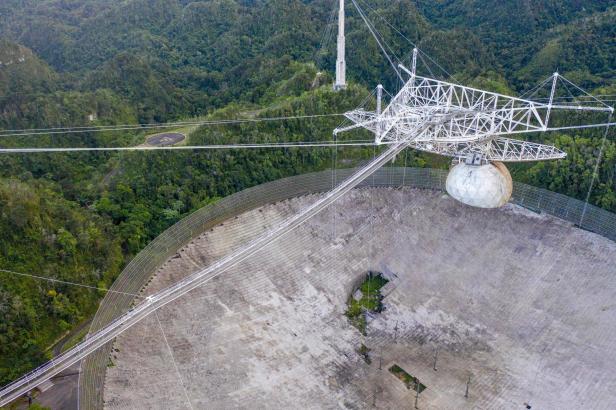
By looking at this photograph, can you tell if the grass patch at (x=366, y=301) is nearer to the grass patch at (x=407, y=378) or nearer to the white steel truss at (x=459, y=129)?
the grass patch at (x=407, y=378)

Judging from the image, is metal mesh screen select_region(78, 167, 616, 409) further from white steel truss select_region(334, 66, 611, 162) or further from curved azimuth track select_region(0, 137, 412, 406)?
white steel truss select_region(334, 66, 611, 162)

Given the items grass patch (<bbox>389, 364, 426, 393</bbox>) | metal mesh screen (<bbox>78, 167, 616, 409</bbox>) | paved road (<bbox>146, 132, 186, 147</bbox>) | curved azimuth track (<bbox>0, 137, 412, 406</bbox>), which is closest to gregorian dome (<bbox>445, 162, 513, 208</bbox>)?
curved azimuth track (<bbox>0, 137, 412, 406</bbox>)

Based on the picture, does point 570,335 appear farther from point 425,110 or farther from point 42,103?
point 42,103

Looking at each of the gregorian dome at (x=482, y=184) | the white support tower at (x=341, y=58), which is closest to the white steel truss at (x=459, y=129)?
the gregorian dome at (x=482, y=184)

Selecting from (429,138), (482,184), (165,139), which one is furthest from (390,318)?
(165,139)

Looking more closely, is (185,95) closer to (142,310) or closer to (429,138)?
(429,138)

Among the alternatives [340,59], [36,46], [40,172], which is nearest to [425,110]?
[340,59]
